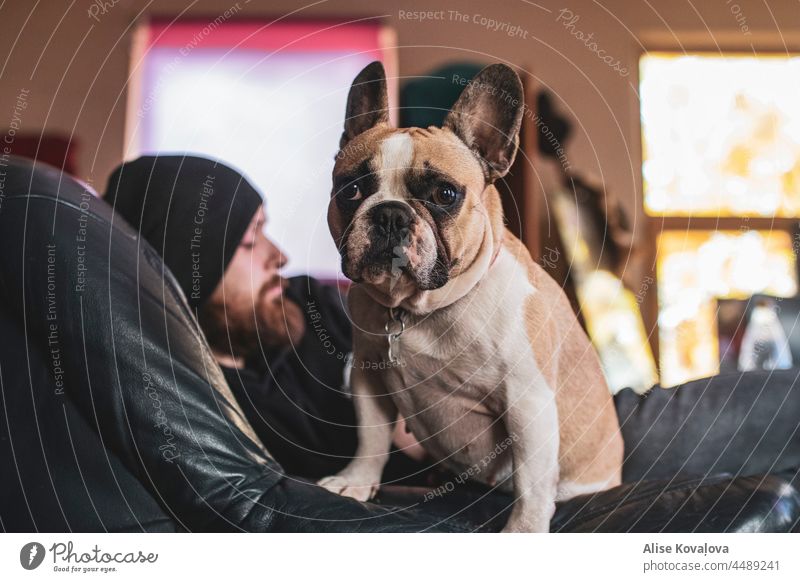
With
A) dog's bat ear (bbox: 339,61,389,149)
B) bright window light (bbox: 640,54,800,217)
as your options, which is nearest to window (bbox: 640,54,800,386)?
bright window light (bbox: 640,54,800,217)

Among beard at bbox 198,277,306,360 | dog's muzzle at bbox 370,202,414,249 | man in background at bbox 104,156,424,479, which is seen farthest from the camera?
beard at bbox 198,277,306,360

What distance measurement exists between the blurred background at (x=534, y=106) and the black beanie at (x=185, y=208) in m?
0.08

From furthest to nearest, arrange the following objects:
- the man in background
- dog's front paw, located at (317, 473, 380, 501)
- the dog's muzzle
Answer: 1. the man in background
2. dog's front paw, located at (317, 473, 380, 501)
3. the dog's muzzle

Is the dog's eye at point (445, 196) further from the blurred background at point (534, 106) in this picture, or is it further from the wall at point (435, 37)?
the wall at point (435, 37)

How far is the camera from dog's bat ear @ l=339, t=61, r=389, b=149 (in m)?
0.93

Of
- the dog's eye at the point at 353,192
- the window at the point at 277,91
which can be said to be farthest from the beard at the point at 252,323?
the dog's eye at the point at 353,192

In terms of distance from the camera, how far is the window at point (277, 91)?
1328 millimetres

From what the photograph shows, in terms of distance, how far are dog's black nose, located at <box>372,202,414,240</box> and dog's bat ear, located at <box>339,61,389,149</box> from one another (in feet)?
0.48

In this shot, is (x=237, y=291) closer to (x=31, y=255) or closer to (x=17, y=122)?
(x=17, y=122)

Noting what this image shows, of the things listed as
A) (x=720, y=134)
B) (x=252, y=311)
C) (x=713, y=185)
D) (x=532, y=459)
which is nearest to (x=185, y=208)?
(x=252, y=311)

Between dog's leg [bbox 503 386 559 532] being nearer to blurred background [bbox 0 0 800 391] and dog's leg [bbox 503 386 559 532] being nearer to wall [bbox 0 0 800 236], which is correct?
blurred background [bbox 0 0 800 391]

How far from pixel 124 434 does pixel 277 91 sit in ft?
3.13

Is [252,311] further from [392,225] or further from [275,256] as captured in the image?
[392,225]

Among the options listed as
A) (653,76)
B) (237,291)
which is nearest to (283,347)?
(237,291)
